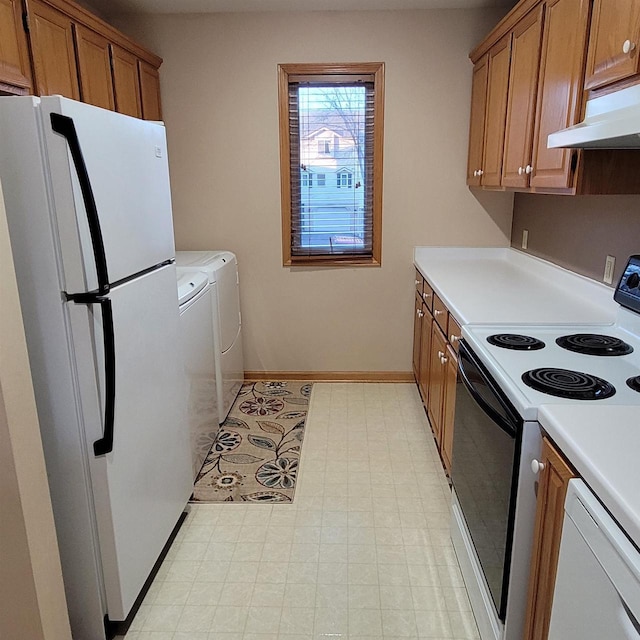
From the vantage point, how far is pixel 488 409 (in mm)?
1606

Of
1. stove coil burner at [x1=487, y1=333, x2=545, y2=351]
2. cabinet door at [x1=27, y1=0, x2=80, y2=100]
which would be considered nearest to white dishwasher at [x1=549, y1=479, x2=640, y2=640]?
stove coil burner at [x1=487, y1=333, x2=545, y2=351]

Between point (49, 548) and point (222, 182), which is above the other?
point (222, 182)

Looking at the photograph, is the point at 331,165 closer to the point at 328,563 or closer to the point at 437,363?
the point at 437,363

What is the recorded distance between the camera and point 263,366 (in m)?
4.05

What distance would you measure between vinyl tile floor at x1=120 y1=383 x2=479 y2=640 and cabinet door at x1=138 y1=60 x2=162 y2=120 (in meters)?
2.33

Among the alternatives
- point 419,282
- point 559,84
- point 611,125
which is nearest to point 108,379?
point 611,125

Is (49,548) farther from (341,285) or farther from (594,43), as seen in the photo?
(341,285)

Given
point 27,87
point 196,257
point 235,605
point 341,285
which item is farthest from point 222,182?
point 235,605

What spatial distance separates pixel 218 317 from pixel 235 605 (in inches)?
63.8

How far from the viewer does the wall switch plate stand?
2264 millimetres

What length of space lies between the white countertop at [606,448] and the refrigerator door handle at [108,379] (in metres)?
1.19

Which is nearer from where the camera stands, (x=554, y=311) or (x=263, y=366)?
(x=554, y=311)

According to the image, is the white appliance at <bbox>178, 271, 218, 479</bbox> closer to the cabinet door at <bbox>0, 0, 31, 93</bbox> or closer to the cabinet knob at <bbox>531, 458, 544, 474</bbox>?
the cabinet door at <bbox>0, 0, 31, 93</bbox>

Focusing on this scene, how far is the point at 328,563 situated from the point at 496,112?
2.47 m
